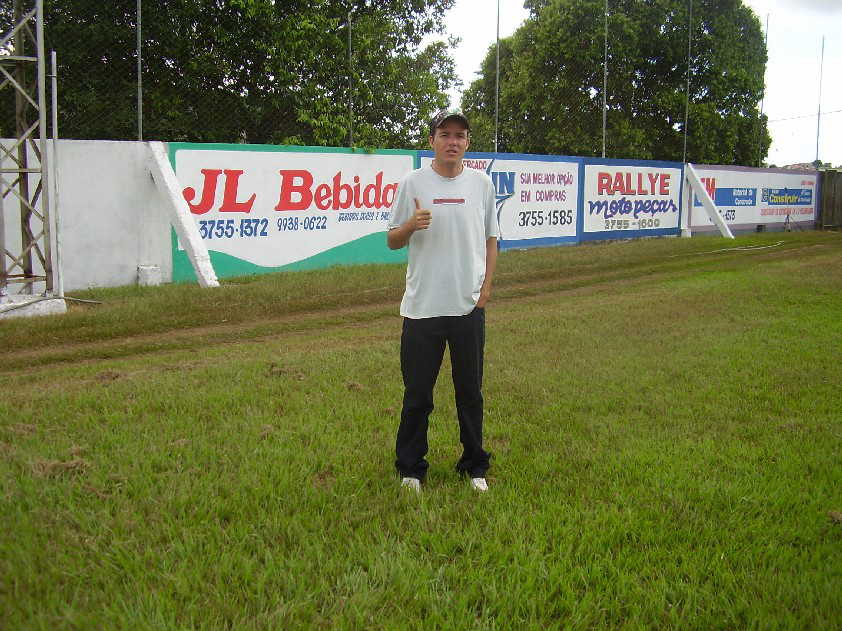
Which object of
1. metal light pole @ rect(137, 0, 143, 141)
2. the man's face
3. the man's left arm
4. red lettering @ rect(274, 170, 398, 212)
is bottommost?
the man's left arm

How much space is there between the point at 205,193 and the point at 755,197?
2206 centimetres

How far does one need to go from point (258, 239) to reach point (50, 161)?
11.1 ft

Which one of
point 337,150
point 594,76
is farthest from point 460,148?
point 594,76

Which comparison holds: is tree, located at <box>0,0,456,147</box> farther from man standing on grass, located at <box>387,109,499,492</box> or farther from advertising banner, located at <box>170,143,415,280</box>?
man standing on grass, located at <box>387,109,499,492</box>

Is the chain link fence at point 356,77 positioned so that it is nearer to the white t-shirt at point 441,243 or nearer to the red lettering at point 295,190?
the red lettering at point 295,190

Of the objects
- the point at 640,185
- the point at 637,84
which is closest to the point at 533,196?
the point at 640,185

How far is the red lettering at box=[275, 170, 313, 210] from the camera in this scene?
1291cm

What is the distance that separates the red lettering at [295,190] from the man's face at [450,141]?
9.47m

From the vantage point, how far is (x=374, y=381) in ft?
19.5

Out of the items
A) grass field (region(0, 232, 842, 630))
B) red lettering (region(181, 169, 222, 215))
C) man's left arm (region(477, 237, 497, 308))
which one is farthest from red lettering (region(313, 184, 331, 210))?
man's left arm (region(477, 237, 497, 308))

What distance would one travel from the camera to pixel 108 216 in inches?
434

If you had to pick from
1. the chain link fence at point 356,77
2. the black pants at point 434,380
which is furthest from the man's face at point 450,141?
the chain link fence at point 356,77

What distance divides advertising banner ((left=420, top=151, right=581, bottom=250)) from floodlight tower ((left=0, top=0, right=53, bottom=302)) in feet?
29.7

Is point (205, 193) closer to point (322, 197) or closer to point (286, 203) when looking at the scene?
point (286, 203)
